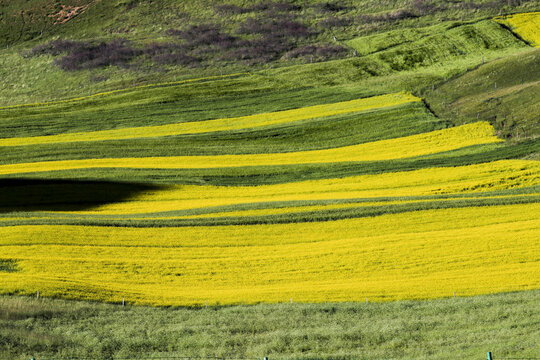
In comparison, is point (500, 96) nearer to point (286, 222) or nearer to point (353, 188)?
point (353, 188)

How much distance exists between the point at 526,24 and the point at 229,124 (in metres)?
34.1

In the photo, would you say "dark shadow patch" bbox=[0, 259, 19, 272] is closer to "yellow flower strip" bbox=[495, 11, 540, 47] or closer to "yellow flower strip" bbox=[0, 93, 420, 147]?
"yellow flower strip" bbox=[0, 93, 420, 147]

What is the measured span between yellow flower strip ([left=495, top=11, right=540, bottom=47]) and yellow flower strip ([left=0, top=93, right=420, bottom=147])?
18.6 m

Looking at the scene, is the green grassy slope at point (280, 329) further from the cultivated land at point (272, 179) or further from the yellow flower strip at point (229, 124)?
the yellow flower strip at point (229, 124)

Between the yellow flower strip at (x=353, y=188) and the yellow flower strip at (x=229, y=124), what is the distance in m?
14.3

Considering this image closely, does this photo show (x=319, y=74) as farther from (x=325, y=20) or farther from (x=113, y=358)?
(x=113, y=358)

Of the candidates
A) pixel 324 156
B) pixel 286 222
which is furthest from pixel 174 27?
pixel 286 222

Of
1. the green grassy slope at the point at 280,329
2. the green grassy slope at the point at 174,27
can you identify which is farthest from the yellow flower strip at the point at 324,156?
the green grassy slope at the point at 280,329

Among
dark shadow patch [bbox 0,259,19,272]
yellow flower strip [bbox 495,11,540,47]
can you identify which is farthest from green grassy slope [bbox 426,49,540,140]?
dark shadow patch [bbox 0,259,19,272]

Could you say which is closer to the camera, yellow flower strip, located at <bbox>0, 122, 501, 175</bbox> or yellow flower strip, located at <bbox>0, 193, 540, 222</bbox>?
yellow flower strip, located at <bbox>0, 193, 540, 222</bbox>

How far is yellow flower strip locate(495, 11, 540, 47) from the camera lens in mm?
70431

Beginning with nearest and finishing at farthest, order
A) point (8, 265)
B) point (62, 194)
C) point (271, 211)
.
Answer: point (8, 265), point (271, 211), point (62, 194)

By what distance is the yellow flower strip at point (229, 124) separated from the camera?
5781 centimetres

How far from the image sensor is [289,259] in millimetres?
31156
